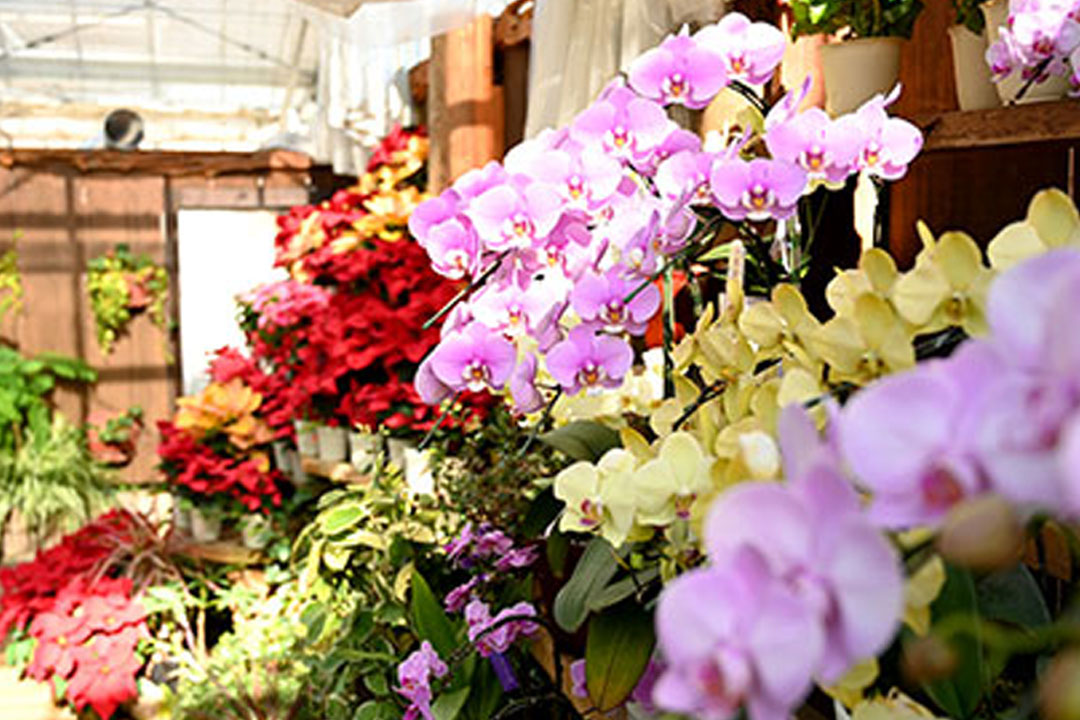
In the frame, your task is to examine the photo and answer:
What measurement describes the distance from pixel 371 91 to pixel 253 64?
12.2 ft

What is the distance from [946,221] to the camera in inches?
59.3

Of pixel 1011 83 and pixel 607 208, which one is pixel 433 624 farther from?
pixel 1011 83

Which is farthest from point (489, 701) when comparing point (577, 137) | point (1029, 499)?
point (1029, 499)

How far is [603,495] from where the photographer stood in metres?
0.63

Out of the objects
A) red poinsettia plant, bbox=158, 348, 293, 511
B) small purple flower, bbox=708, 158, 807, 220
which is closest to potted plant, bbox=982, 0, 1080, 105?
small purple flower, bbox=708, 158, 807, 220

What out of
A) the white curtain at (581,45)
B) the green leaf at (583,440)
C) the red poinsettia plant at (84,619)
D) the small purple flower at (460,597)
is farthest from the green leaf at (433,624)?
the red poinsettia plant at (84,619)

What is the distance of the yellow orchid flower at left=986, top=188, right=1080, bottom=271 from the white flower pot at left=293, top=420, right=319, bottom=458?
9.53ft

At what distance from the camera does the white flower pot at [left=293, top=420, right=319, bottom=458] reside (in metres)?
3.29

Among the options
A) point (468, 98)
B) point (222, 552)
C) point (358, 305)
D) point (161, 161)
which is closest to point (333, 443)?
point (358, 305)

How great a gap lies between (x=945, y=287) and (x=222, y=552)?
3587 mm

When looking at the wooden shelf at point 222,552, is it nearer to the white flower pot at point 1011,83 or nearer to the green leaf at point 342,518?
the green leaf at point 342,518

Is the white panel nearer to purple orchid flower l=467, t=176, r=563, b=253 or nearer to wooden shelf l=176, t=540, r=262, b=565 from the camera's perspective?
wooden shelf l=176, t=540, r=262, b=565

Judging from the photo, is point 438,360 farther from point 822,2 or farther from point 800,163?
point 822,2

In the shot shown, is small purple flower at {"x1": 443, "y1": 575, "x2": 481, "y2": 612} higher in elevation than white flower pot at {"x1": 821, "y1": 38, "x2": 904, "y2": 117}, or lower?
lower
